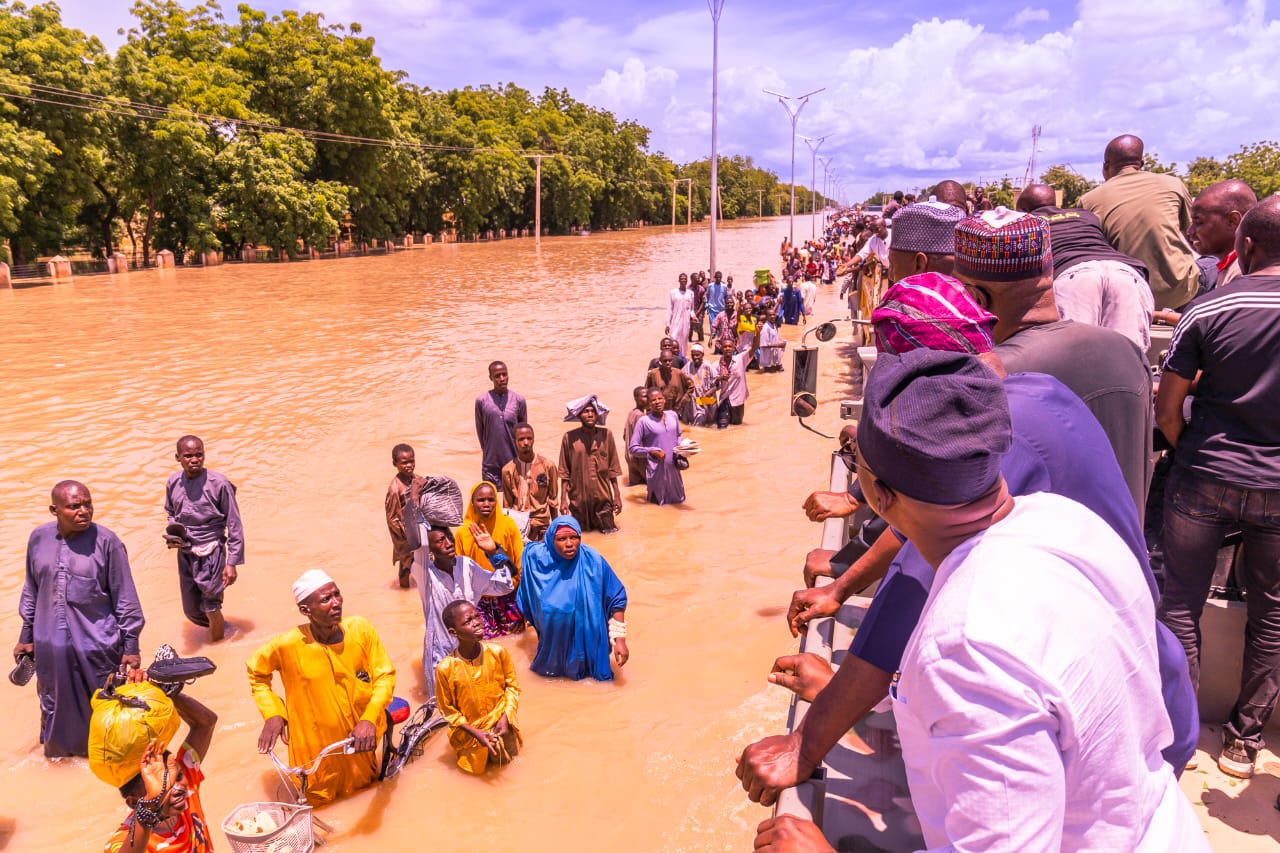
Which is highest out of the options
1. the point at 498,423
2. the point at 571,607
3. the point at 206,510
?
the point at 498,423

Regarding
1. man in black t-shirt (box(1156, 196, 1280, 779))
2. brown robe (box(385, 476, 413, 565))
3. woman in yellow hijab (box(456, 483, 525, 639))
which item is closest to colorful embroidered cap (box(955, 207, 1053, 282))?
man in black t-shirt (box(1156, 196, 1280, 779))

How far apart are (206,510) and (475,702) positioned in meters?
2.93

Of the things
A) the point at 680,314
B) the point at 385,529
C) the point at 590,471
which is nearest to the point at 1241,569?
the point at 590,471

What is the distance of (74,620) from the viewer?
479 centimetres

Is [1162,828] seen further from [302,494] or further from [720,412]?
[720,412]

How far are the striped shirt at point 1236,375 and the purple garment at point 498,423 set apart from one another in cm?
611

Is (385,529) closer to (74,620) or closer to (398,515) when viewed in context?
(398,515)

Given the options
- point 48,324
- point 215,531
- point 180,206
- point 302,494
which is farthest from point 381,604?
point 180,206

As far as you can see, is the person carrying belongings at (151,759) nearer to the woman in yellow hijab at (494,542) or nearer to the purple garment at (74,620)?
the purple garment at (74,620)

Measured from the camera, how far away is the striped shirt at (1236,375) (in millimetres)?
2861

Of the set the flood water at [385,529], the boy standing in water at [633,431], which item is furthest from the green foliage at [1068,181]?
the boy standing in water at [633,431]

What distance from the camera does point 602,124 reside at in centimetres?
8244

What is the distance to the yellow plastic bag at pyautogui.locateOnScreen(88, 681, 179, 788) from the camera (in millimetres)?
3248

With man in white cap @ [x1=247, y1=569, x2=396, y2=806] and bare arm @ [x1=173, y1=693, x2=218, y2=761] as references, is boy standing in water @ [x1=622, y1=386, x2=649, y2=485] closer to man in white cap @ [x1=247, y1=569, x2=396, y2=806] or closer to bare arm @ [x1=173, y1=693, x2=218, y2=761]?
man in white cap @ [x1=247, y1=569, x2=396, y2=806]
